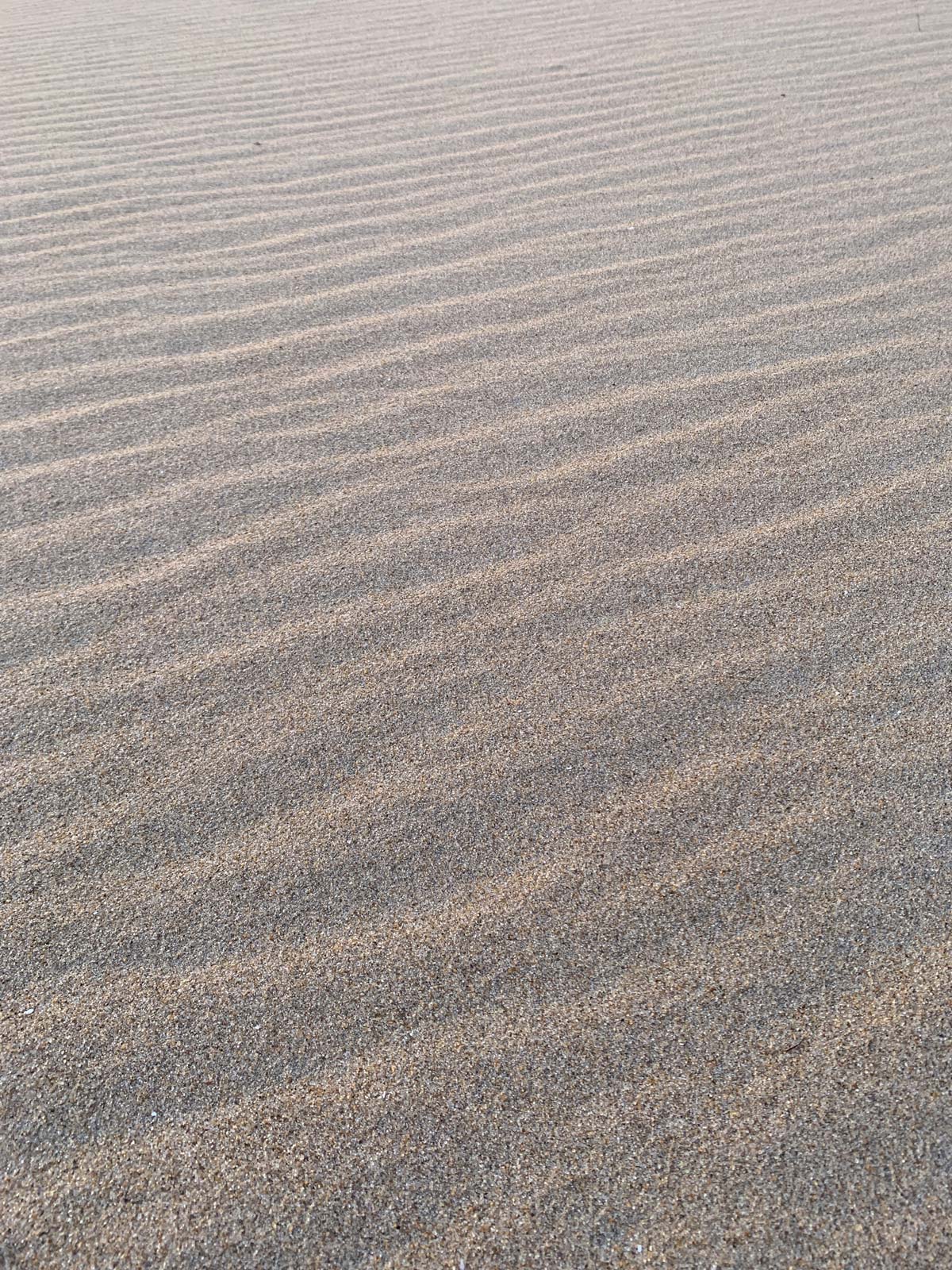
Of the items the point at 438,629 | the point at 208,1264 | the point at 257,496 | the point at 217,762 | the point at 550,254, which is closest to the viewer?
the point at 208,1264

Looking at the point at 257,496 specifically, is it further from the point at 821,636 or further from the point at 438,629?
the point at 821,636

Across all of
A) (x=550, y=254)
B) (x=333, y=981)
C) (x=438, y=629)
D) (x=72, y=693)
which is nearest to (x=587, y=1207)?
(x=333, y=981)

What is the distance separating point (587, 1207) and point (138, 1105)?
49 cm

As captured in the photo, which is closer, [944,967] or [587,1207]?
[587,1207]

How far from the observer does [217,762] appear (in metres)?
1.59

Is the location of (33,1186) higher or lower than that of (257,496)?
lower

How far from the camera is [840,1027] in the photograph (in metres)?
1.24

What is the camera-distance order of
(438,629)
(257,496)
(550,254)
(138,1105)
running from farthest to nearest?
1. (550,254)
2. (257,496)
3. (438,629)
4. (138,1105)

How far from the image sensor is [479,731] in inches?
64.6

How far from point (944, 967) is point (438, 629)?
0.91 metres

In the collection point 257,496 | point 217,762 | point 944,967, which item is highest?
point 257,496

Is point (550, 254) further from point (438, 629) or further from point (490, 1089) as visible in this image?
point (490, 1089)

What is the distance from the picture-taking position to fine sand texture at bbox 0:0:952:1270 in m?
1.13

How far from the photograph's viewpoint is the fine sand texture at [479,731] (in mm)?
1127
